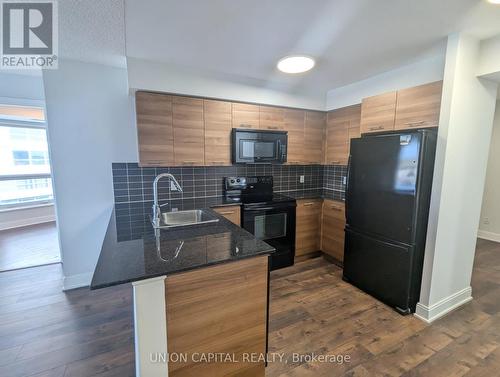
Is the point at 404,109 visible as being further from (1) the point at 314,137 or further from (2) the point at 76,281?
(2) the point at 76,281

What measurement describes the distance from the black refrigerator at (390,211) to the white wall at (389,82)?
2.28 ft

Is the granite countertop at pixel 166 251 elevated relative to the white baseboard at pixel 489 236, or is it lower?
elevated

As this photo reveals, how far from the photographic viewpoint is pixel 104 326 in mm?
2098

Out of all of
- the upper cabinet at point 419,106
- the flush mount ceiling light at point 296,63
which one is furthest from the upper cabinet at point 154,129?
the upper cabinet at point 419,106

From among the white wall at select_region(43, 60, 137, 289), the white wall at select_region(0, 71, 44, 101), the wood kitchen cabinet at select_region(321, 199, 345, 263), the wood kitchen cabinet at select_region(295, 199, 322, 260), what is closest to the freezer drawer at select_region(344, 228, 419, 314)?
the wood kitchen cabinet at select_region(321, 199, 345, 263)

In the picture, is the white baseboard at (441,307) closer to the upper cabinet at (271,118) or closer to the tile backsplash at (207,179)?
the tile backsplash at (207,179)

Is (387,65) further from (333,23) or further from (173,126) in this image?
(173,126)

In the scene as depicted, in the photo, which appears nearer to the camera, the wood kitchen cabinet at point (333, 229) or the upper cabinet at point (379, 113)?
the upper cabinet at point (379, 113)

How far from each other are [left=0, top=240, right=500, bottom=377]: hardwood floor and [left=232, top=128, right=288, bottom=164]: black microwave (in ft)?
5.14

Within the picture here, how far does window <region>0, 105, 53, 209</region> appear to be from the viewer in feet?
15.4

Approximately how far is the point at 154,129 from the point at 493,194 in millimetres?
5707

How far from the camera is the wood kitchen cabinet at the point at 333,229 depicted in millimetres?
3160

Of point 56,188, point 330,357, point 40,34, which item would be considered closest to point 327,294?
point 330,357

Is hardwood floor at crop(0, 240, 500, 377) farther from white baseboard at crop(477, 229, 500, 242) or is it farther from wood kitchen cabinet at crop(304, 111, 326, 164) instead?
white baseboard at crop(477, 229, 500, 242)
